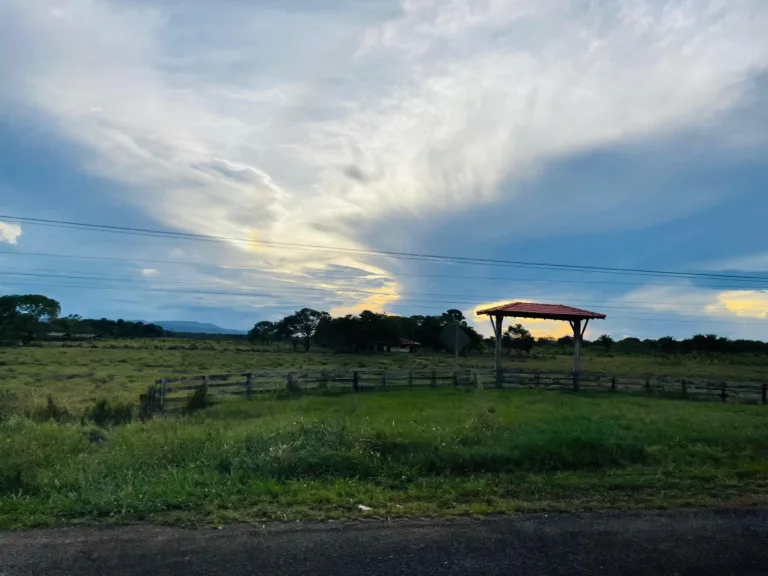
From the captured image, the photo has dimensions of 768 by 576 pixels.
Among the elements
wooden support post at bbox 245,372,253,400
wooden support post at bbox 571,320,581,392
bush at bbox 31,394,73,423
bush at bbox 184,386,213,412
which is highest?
wooden support post at bbox 571,320,581,392

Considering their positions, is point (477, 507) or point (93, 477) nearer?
point (477, 507)

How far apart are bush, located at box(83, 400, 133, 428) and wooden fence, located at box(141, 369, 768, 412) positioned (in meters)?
2.20

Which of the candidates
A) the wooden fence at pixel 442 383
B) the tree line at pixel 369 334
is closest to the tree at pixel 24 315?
the tree line at pixel 369 334

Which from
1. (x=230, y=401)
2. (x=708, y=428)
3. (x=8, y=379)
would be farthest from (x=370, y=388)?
(x=8, y=379)

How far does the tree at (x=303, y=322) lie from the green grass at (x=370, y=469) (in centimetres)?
6862

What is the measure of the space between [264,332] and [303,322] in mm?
10026

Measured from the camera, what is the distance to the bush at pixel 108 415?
46.3 ft

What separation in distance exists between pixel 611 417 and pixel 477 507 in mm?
8288

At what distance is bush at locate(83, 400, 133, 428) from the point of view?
1412 centimetres

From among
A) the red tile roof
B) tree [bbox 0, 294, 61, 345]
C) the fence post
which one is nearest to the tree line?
tree [bbox 0, 294, 61, 345]

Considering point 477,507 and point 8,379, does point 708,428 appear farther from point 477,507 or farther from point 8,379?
point 8,379

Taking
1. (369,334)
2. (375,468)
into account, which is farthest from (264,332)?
(375,468)

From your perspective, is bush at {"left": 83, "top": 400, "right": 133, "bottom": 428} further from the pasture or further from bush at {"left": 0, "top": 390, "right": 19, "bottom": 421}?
the pasture

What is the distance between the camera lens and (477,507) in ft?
21.1
